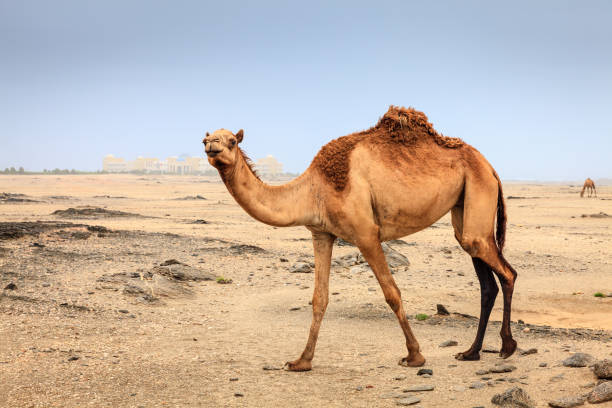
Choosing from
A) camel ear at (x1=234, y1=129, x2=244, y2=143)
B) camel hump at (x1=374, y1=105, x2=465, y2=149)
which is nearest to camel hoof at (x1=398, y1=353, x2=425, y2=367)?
camel hump at (x1=374, y1=105, x2=465, y2=149)

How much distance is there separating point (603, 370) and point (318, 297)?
3217 mm

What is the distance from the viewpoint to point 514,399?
5199mm

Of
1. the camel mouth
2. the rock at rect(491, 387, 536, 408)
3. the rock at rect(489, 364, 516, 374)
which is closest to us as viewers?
the rock at rect(491, 387, 536, 408)

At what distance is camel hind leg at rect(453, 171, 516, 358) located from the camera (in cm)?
703

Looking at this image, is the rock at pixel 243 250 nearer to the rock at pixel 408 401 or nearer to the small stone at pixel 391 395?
the small stone at pixel 391 395

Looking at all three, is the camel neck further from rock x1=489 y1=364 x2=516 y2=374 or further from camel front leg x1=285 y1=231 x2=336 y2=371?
rock x1=489 y1=364 x2=516 y2=374

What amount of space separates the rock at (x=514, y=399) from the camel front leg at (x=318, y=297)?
7.86ft

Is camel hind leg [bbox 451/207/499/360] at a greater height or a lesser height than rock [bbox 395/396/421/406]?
greater

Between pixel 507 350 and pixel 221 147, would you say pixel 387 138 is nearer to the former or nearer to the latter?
pixel 221 147

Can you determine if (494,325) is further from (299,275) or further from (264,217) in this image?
(299,275)

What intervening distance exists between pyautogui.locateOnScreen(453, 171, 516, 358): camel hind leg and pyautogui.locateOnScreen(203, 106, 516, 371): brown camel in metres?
0.01

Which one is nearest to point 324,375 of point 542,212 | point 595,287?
point 595,287

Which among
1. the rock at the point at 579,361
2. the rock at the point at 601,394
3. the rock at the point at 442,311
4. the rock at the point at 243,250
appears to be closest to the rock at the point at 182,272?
the rock at the point at 243,250

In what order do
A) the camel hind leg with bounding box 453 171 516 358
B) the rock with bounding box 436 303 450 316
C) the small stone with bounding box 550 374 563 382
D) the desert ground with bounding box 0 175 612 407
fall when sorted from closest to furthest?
the small stone with bounding box 550 374 563 382 → the desert ground with bounding box 0 175 612 407 → the camel hind leg with bounding box 453 171 516 358 → the rock with bounding box 436 303 450 316
